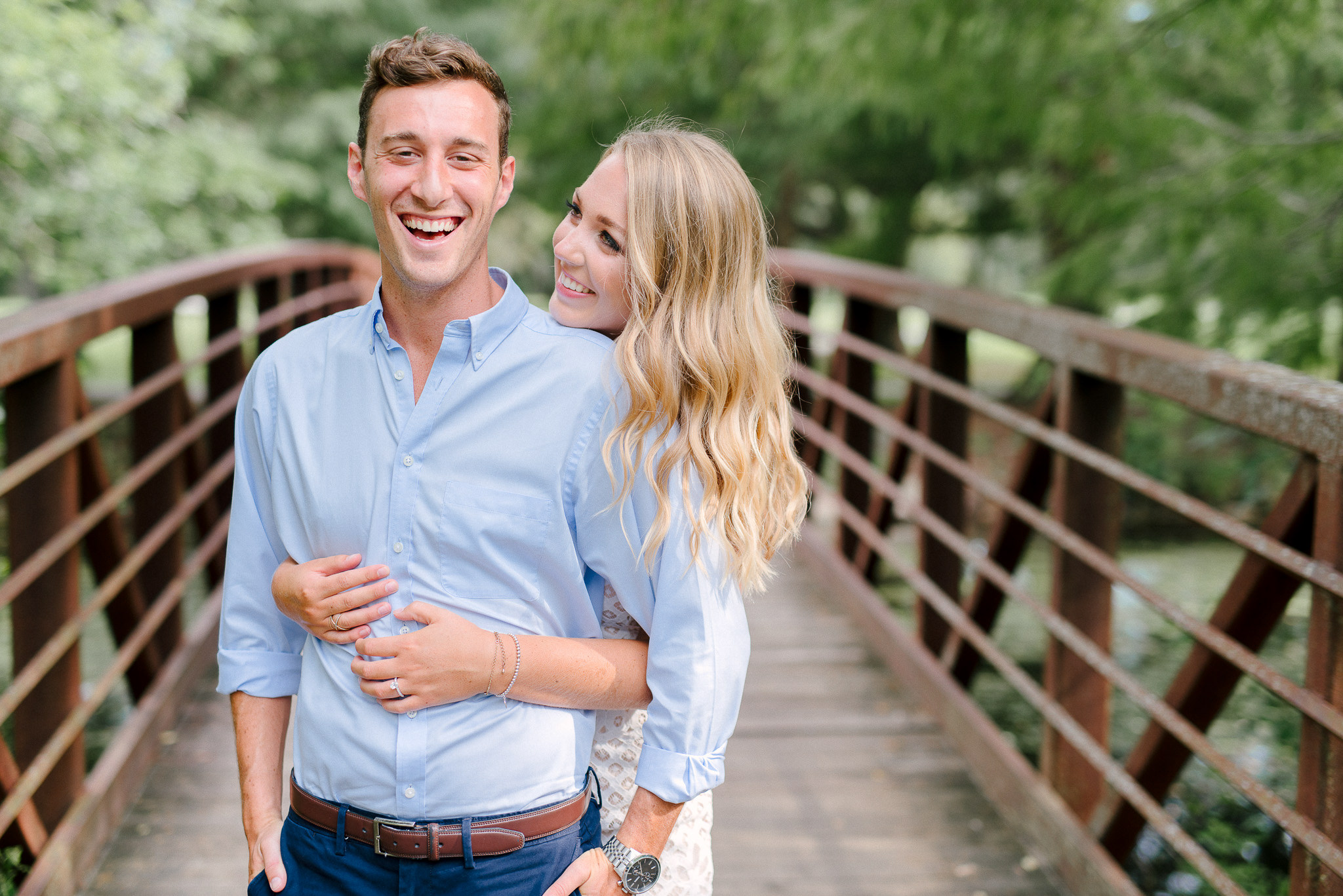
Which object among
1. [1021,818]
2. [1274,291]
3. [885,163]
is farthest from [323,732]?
[885,163]

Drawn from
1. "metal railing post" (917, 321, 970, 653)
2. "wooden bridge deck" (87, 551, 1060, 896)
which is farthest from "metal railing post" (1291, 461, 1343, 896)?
"metal railing post" (917, 321, 970, 653)

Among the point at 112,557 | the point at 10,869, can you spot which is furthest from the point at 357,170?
the point at 112,557

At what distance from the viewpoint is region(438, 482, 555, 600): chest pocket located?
147 centimetres

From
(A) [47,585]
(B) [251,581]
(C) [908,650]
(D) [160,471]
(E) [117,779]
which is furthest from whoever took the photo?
(C) [908,650]

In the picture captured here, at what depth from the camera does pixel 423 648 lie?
1.44 m

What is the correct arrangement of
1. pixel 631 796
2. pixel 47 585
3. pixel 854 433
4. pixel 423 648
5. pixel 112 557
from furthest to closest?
pixel 854 433, pixel 112 557, pixel 47 585, pixel 631 796, pixel 423 648

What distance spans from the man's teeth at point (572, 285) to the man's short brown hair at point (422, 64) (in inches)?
10.8

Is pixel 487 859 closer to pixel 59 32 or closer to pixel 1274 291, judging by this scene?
pixel 1274 291

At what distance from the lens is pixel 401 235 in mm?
1516

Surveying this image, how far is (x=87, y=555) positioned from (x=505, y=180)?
2.35m

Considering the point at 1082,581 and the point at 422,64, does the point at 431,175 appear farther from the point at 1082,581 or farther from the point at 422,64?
the point at 1082,581

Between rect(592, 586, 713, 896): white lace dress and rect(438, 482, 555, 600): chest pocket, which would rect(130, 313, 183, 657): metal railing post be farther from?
rect(438, 482, 555, 600): chest pocket

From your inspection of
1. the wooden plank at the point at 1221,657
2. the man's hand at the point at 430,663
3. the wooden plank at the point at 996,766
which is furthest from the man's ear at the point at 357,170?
the wooden plank at the point at 996,766

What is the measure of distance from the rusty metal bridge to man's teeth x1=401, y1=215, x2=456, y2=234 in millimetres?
741
